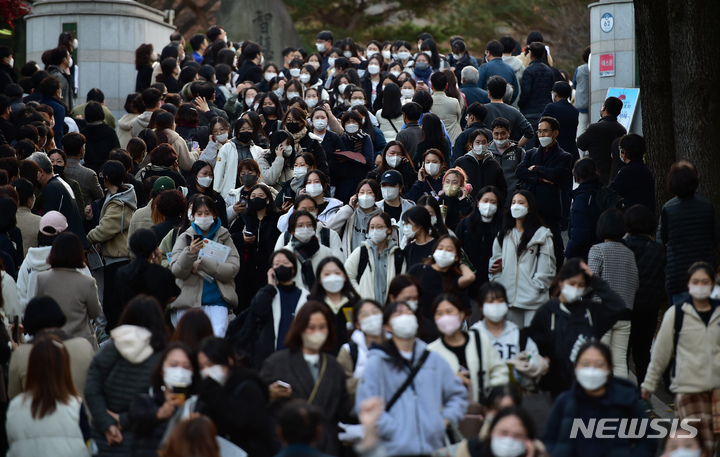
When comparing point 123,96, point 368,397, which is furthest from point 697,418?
point 123,96

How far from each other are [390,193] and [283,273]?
8.93ft

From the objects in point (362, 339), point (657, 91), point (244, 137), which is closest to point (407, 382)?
point (362, 339)

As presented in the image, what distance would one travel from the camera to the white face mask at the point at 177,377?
→ 681 cm

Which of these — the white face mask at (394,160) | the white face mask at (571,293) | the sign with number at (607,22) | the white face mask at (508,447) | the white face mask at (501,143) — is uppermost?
the sign with number at (607,22)

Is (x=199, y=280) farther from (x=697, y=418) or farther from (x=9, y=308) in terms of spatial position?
(x=697, y=418)

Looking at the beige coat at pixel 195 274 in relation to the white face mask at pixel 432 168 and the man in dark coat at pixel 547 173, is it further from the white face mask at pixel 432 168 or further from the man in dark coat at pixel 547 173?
the man in dark coat at pixel 547 173

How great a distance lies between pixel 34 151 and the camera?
500 inches

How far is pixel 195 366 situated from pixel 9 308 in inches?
104

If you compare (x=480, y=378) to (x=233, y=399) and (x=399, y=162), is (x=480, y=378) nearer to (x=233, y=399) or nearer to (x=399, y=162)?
(x=233, y=399)

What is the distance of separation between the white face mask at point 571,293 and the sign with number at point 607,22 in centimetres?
1168

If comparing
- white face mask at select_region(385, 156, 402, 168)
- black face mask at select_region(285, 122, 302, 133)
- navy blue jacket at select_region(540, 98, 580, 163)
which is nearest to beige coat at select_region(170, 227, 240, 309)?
white face mask at select_region(385, 156, 402, 168)

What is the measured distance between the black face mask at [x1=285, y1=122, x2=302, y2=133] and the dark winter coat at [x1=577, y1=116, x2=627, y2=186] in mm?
3856

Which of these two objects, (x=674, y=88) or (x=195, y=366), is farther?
(x=674, y=88)

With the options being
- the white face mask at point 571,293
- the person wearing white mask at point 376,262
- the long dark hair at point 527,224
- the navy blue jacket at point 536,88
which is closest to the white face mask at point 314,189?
the person wearing white mask at point 376,262
